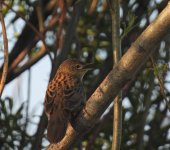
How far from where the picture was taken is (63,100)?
534cm

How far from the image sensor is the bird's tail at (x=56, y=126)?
468cm

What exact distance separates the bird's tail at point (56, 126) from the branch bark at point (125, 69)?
0.35 m

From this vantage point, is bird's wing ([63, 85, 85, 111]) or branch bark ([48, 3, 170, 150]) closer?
branch bark ([48, 3, 170, 150])

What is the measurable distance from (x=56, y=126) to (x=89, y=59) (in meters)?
2.44

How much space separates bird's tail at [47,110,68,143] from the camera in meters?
4.68

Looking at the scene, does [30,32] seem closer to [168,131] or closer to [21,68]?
[21,68]

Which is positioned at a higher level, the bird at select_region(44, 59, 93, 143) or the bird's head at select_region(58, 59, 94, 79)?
the bird at select_region(44, 59, 93, 143)

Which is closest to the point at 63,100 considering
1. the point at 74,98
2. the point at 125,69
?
the point at 74,98

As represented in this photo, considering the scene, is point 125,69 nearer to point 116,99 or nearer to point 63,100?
point 116,99

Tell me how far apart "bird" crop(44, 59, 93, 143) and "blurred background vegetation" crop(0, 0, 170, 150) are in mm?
342

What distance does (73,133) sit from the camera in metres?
4.47

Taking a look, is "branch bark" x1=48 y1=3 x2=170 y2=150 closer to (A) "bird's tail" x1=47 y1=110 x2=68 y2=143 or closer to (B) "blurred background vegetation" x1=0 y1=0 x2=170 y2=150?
(A) "bird's tail" x1=47 y1=110 x2=68 y2=143

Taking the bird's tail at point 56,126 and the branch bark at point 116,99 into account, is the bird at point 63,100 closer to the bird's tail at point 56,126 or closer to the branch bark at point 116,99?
the bird's tail at point 56,126

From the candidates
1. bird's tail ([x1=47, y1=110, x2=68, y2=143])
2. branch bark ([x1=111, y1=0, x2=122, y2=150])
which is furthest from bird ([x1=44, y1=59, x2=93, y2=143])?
branch bark ([x1=111, y1=0, x2=122, y2=150])
